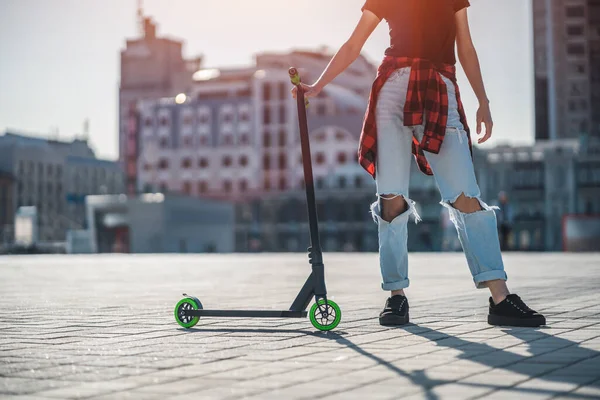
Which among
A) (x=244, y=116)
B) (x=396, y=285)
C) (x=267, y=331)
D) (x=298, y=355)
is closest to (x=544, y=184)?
(x=244, y=116)

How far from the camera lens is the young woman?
5445mm

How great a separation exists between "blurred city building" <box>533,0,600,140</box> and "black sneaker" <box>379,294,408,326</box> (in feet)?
323

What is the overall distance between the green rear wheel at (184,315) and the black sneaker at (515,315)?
1563mm

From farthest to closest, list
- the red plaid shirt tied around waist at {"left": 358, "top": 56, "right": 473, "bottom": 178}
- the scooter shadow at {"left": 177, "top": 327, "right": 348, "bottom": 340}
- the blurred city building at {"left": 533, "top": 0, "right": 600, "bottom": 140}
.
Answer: the blurred city building at {"left": 533, "top": 0, "right": 600, "bottom": 140}, the red plaid shirt tied around waist at {"left": 358, "top": 56, "right": 473, "bottom": 178}, the scooter shadow at {"left": 177, "top": 327, "right": 348, "bottom": 340}

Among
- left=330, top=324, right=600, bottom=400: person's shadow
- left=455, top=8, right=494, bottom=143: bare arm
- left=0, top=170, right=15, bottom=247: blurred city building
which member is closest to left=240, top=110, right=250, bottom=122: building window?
left=0, top=170, right=15, bottom=247: blurred city building

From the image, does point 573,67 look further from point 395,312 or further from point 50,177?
point 395,312

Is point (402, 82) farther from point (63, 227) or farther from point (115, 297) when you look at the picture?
point (63, 227)

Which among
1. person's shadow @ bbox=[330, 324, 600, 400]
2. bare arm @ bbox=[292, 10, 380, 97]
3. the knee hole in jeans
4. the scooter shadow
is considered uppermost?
bare arm @ bbox=[292, 10, 380, 97]

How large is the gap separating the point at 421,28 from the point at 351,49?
397mm

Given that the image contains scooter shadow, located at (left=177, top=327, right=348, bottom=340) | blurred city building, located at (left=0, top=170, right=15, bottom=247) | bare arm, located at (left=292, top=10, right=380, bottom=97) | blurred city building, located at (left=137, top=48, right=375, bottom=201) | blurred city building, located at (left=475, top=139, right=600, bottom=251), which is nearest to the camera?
scooter shadow, located at (left=177, top=327, right=348, bottom=340)

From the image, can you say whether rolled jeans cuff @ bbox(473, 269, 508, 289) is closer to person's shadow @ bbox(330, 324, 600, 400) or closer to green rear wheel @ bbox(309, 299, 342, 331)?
person's shadow @ bbox(330, 324, 600, 400)

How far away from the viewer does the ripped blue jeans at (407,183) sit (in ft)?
17.9

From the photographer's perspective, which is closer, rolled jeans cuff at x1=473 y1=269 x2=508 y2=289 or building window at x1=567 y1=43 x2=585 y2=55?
rolled jeans cuff at x1=473 y1=269 x2=508 y2=289

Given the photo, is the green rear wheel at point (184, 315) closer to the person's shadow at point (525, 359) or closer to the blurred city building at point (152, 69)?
the person's shadow at point (525, 359)
